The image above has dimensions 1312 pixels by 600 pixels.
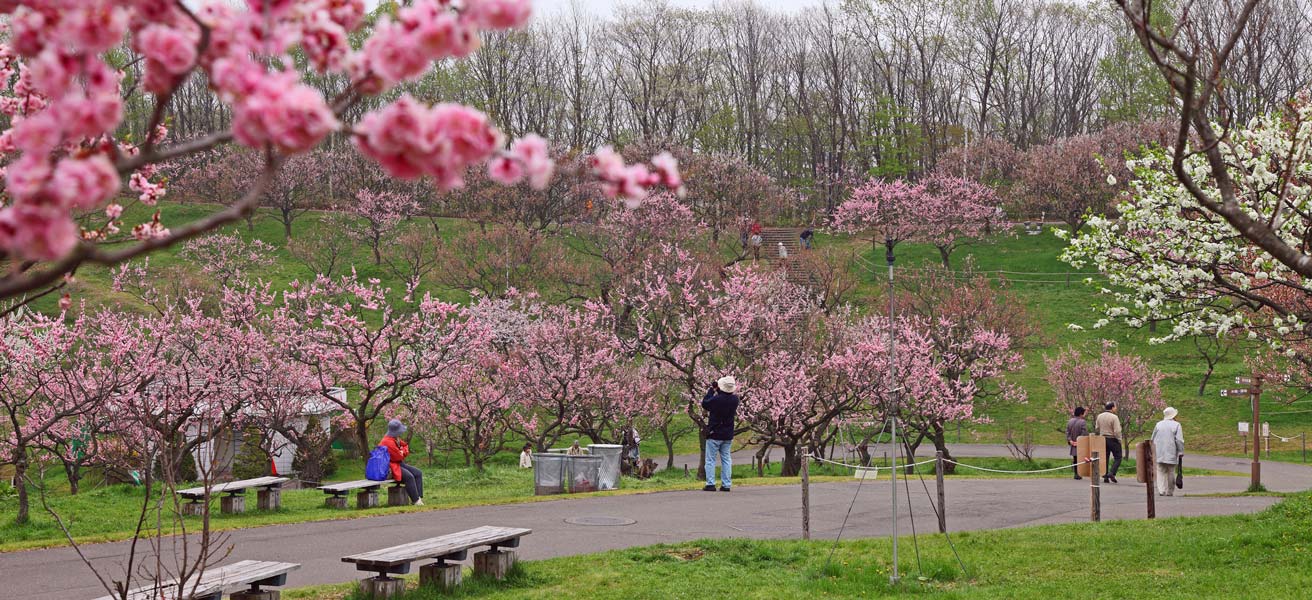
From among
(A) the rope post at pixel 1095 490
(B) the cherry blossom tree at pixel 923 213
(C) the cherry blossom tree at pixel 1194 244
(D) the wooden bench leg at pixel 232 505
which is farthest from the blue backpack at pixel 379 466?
(B) the cherry blossom tree at pixel 923 213

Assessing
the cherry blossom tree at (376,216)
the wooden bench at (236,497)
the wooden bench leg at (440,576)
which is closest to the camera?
the wooden bench leg at (440,576)

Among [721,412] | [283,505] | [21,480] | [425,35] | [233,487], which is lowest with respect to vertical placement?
[283,505]

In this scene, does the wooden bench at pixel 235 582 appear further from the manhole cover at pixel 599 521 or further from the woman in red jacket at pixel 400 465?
the woman in red jacket at pixel 400 465

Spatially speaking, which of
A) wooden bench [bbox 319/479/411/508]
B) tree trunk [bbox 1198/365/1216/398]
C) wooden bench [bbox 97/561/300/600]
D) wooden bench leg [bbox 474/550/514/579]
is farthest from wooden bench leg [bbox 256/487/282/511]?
tree trunk [bbox 1198/365/1216/398]

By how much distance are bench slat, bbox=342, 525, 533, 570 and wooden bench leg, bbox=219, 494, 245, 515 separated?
6664 mm

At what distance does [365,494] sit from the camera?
16.3 metres

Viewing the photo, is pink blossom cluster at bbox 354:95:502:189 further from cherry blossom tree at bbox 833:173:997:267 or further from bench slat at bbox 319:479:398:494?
cherry blossom tree at bbox 833:173:997:267

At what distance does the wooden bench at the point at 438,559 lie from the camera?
898 cm

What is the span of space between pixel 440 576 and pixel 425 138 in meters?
7.80

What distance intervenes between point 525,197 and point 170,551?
44690 mm

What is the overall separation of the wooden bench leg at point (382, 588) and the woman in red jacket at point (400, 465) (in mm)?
6991

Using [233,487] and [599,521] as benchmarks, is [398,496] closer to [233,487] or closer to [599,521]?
[233,487]

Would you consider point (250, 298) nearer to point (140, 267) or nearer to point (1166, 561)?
point (140, 267)

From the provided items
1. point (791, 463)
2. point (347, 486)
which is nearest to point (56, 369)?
point (347, 486)
